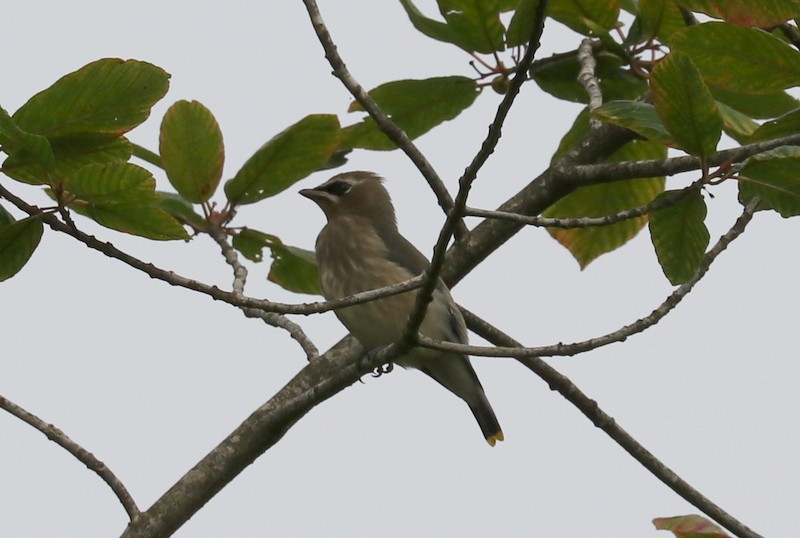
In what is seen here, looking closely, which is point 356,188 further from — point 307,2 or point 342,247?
Answer: point 307,2

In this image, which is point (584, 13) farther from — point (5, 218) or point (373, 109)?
point (5, 218)

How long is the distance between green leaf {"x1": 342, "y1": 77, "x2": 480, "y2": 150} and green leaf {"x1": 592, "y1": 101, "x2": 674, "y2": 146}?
51.7 inches

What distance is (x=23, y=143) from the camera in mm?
2998

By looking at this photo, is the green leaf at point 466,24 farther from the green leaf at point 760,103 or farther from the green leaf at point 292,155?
the green leaf at point 760,103

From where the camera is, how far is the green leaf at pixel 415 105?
4473 millimetres

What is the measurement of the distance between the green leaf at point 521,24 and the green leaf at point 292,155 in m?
0.63

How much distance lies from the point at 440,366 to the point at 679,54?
116 inches

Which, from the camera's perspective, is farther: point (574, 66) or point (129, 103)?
point (574, 66)

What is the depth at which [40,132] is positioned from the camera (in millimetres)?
3178

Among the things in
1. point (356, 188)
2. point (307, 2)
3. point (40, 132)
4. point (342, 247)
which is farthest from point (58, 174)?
point (356, 188)

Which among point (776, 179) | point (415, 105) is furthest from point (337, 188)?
point (776, 179)

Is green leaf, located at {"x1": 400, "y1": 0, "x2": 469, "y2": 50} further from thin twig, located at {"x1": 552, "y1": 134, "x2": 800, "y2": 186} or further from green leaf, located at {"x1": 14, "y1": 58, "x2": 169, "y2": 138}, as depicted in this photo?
green leaf, located at {"x1": 14, "y1": 58, "x2": 169, "y2": 138}

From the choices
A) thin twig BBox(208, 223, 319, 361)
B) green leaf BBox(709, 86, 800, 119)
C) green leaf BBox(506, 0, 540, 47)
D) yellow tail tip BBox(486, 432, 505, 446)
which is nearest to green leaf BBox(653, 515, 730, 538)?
green leaf BBox(506, 0, 540, 47)

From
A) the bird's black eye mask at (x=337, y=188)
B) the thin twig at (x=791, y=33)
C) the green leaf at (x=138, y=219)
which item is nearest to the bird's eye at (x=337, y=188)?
the bird's black eye mask at (x=337, y=188)
